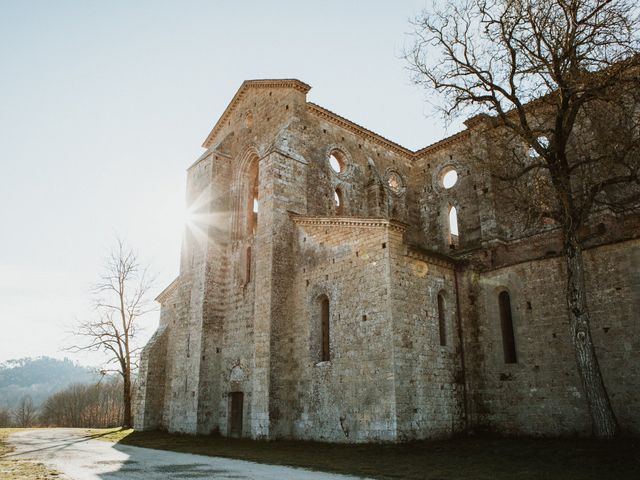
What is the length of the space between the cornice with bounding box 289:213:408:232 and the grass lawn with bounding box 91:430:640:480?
21.2 feet

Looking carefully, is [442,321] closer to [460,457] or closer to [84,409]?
[460,457]

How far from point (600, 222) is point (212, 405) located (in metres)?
15.7

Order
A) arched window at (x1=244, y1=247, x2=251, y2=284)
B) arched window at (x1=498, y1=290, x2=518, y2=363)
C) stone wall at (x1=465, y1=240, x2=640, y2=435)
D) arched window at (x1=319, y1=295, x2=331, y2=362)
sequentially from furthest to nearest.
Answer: arched window at (x1=244, y1=247, x2=251, y2=284), arched window at (x1=498, y1=290, x2=518, y2=363), arched window at (x1=319, y1=295, x2=331, y2=362), stone wall at (x1=465, y1=240, x2=640, y2=435)

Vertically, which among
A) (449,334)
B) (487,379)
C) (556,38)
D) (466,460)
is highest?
(556,38)

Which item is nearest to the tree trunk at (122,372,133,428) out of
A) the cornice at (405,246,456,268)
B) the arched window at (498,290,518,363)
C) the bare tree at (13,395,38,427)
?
the cornice at (405,246,456,268)

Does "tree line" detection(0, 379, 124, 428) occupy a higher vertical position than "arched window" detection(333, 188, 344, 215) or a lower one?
lower

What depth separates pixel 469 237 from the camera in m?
20.1

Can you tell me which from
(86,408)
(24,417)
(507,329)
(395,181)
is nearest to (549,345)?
(507,329)

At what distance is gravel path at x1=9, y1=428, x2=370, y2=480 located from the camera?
8.71 metres

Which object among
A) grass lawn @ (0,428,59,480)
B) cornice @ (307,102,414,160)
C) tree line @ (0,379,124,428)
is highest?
cornice @ (307,102,414,160)

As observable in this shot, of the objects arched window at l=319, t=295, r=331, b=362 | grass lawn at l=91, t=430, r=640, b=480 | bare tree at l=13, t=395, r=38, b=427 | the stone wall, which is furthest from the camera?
bare tree at l=13, t=395, r=38, b=427

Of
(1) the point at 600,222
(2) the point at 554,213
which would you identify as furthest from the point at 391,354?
(1) the point at 600,222

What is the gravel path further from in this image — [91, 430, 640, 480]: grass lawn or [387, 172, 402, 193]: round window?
[387, 172, 402, 193]: round window

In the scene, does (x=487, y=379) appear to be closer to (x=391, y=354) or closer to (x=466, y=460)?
(x=391, y=354)
